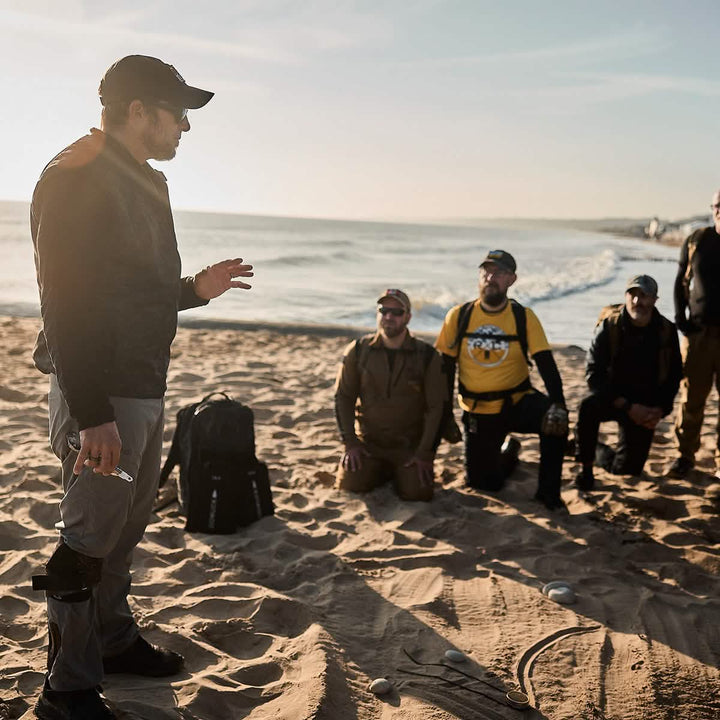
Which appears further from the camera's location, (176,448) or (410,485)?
(410,485)

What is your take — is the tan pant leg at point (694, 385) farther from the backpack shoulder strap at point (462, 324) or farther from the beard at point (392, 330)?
the beard at point (392, 330)

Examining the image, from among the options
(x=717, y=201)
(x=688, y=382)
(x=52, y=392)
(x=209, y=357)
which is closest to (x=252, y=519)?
(x=52, y=392)

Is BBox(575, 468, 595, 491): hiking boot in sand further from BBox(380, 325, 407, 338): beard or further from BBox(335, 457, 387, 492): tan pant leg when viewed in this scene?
BBox(380, 325, 407, 338): beard

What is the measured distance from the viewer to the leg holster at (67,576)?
2383mm

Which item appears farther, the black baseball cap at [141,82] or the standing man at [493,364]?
the standing man at [493,364]

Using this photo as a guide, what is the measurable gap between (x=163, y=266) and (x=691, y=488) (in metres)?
4.53

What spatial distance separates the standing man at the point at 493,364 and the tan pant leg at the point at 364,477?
0.70 meters

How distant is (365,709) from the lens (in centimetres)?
280

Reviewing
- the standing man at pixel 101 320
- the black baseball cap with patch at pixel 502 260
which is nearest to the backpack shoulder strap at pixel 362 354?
the black baseball cap with patch at pixel 502 260

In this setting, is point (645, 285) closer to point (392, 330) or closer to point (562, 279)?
point (392, 330)

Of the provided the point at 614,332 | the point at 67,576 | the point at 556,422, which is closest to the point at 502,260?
the point at 614,332

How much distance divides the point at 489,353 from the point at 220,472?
222 cm

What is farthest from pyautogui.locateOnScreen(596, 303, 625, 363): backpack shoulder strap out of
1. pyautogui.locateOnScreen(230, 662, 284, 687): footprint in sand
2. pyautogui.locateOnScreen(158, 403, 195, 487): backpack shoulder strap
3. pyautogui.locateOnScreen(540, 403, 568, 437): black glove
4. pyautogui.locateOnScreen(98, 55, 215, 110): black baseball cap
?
pyautogui.locateOnScreen(98, 55, 215, 110): black baseball cap

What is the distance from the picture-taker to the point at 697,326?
221 inches
